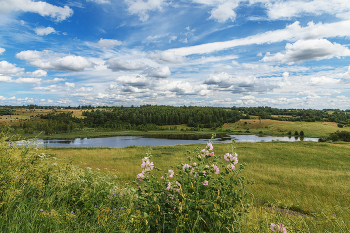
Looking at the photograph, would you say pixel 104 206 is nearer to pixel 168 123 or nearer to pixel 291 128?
pixel 291 128

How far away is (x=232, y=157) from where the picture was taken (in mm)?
3223

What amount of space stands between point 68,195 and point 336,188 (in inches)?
536

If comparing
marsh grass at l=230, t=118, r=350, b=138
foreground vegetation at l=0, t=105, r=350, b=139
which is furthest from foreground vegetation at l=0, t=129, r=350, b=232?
marsh grass at l=230, t=118, r=350, b=138

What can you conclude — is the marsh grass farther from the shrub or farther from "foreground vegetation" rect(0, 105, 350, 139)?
the shrub

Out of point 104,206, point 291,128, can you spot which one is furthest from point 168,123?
point 104,206

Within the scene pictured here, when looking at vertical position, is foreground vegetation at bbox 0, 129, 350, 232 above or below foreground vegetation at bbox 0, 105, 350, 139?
above

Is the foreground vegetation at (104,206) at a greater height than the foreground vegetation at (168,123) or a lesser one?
greater

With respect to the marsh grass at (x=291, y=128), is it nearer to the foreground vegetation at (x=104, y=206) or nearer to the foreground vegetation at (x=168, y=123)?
→ the foreground vegetation at (x=168, y=123)

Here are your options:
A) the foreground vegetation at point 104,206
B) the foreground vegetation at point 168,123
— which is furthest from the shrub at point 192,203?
the foreground vegetation at point 168,123

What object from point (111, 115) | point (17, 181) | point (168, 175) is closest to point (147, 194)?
point (168, 175)

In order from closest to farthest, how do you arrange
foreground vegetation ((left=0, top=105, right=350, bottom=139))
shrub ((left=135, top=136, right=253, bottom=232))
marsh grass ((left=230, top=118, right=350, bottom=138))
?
shrub ((left=135, top=136, right=253, bottom=232)), marsh grass ((left=230, top=118, right=350, bottom=138)), foreground vegetation ((left=0, top=105, right=350, bottom=139))

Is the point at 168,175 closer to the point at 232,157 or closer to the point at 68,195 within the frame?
the point at 232,157

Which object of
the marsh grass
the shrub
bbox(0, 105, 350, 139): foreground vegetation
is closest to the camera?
the shrub

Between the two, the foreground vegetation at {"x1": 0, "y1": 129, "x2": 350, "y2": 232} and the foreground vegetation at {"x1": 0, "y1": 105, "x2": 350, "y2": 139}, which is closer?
the foreground vegetation at {"x1": 0, "y1": 129, "x2": 350, "y2": 232}
